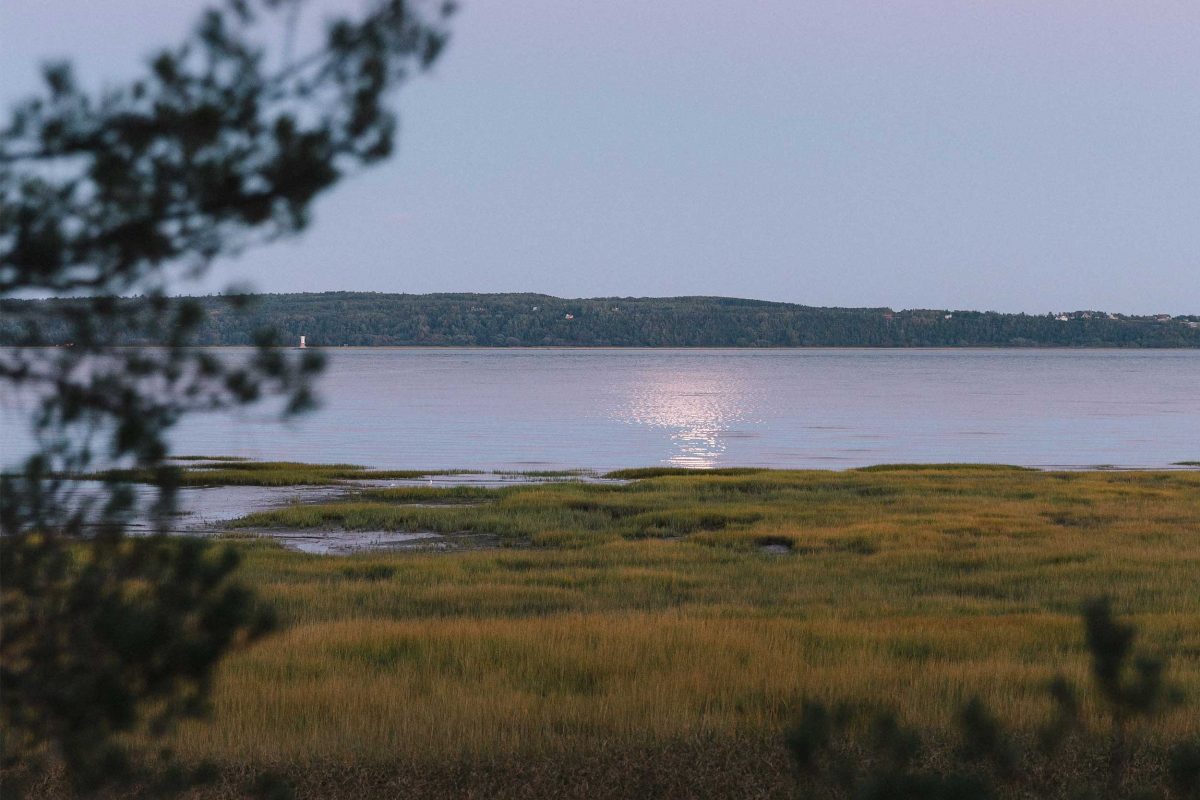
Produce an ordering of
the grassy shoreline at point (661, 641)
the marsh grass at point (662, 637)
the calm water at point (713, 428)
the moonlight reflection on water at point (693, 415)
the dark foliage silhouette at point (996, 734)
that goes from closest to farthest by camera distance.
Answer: the dark foliage silhouette at point (996, 734)
the grassy shoreline at point (661, 641)
the marsh grass at point (662, 637)
the calm water at point (713, 428)
the moonlight reflection on water at point (693, 415)

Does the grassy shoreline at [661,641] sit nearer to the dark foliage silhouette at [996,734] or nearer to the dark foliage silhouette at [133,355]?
the dark foliage silhouette at [133,355]

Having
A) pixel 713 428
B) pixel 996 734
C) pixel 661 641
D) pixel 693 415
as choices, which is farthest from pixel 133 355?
pixel 693 415

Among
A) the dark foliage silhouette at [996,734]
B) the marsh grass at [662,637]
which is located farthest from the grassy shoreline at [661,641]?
the dark foliage silhouette at [996,734]

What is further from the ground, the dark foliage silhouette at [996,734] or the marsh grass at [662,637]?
the dark foliage silhouette at [996,734]

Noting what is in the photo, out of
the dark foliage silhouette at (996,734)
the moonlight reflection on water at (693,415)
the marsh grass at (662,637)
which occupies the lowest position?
the moonlight reflection on water at (693,415)

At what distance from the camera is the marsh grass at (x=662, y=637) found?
8.27m

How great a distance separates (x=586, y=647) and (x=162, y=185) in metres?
7.74

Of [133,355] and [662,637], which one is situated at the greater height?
[133,355]

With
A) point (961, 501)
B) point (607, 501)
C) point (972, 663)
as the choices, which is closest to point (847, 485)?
point (961, 501)

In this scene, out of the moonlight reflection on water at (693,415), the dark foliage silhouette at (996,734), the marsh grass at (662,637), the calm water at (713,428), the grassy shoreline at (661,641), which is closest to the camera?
the dark foliage silhouette at (996,734)

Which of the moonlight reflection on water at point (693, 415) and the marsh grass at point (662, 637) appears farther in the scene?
the moonlight reflection on water at point (693, 415)

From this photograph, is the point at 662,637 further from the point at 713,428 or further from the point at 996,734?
the point at 713,428

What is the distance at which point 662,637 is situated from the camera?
11883 mm

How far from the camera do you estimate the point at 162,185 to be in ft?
14.8
